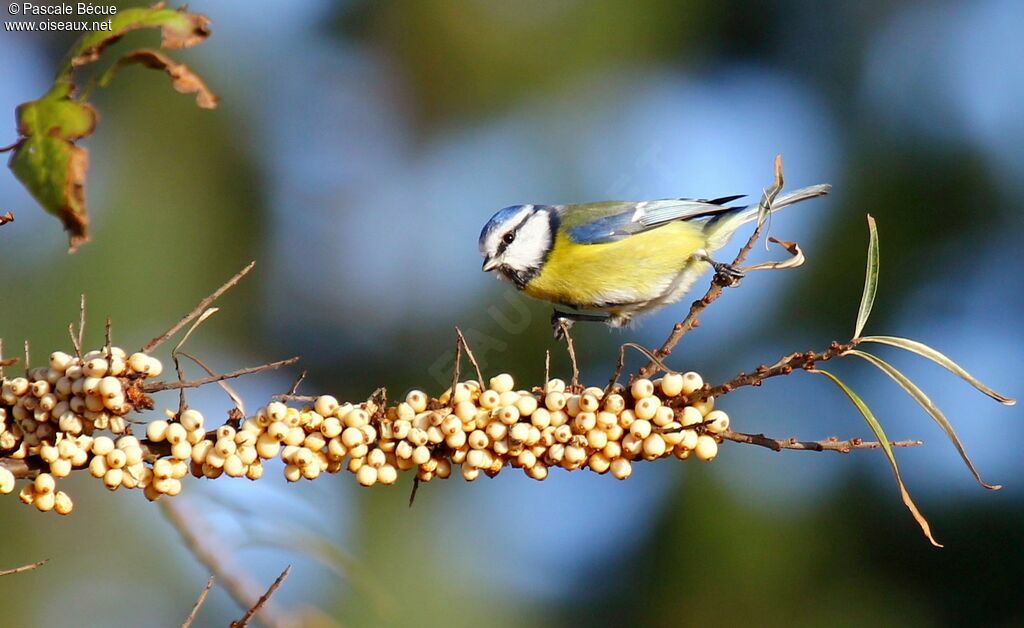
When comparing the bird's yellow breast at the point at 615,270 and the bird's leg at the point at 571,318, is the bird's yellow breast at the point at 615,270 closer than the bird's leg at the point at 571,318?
No

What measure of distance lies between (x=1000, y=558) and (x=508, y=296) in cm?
219

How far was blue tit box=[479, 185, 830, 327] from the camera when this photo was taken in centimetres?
275

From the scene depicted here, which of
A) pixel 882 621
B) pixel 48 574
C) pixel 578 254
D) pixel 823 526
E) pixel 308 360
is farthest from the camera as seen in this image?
pixel 308 360

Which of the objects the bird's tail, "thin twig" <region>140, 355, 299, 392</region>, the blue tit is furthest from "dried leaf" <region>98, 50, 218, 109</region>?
the bird's tail

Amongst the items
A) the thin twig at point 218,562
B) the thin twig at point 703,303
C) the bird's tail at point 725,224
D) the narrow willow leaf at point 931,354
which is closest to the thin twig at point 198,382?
the thin twig at point 218,562

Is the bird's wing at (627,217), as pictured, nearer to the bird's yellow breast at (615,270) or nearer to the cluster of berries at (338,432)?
the bird's yellow breast at (615,270)

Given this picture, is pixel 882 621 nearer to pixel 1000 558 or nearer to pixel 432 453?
pixel 1000 558

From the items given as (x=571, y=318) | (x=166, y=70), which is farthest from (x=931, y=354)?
(x=571, y=318)

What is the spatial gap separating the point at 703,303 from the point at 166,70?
791 mm

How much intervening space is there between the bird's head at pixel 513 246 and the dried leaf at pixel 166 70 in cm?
188

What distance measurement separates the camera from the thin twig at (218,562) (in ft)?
4.41

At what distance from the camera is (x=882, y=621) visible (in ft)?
11.4

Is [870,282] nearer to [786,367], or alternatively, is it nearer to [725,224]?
[786,367]

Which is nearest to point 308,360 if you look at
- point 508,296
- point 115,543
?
point 508,296
